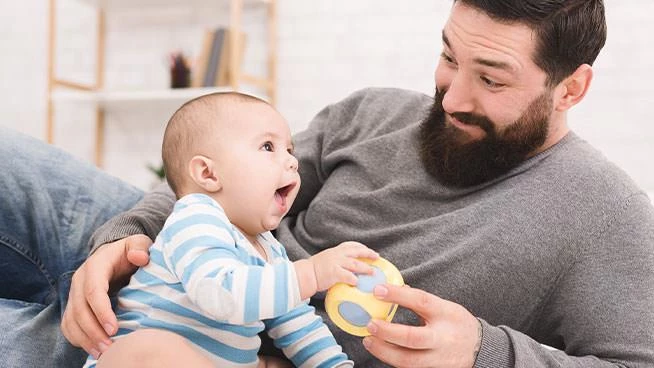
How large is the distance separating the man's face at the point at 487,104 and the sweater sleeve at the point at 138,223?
52 cm

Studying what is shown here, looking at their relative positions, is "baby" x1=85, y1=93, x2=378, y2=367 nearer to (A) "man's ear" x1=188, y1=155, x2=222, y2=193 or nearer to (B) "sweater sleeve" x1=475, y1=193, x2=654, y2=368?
(A) "man's ear" x1=188, y1=155, x2=222, y2=193

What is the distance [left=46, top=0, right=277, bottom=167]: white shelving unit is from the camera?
125 inches

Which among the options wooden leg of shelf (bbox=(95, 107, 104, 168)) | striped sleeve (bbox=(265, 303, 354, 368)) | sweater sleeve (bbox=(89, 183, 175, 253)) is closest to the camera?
striped sleeve (bbox=(265, 303, 354, 368))

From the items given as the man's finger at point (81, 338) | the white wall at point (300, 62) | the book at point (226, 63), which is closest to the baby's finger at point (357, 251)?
the man's finger at point (81, 338)

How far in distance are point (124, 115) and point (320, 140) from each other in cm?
232

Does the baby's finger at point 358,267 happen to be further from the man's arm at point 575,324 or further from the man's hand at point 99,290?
the man's hand at point 99,290

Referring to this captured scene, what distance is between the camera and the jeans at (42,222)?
4.34 ft

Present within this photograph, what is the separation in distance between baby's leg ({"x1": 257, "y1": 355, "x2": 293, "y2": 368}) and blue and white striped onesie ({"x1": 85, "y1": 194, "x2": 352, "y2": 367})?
2cm

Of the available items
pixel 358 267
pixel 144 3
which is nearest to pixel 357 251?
pixel 358 267

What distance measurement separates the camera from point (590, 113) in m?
2.81

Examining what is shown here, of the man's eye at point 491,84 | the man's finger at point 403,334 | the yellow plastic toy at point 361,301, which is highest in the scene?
the man's eye at point 491,84

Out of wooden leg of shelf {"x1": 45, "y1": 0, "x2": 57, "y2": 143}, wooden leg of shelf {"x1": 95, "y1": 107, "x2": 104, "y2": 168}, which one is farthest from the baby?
wooden leg of shelf {"x1": 95, "y1": 107, "x2": 104, "y2": 168}

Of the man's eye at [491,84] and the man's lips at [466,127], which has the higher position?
the man's eye at [491,84]

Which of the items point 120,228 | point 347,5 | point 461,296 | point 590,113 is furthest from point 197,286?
point 347,5
